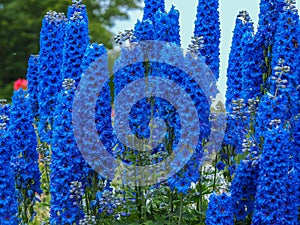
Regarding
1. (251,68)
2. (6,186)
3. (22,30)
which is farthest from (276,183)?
(22,30)

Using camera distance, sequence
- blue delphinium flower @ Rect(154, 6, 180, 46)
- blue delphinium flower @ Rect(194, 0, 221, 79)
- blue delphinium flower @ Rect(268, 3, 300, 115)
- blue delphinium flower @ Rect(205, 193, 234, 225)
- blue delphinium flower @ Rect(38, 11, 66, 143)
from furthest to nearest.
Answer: blue delphinium flower @ Rect(38, 11, 66, 143), blue delphinium flower @ Rect(194, 0, 221, 79), blue delphinium flower @ Rect(154, 6, 180, 46), blue delphinium flower @ Rect(268, 3, 300, 115), blue delphinium flower @ Rect(205, 193, 234, 225)

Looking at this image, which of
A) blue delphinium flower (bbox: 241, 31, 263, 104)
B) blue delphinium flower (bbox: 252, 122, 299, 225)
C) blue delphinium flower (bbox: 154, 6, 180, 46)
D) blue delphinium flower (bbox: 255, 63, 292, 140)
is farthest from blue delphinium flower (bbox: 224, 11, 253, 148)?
blue delphinium flower (bbox: 252, 122, 299, 225)

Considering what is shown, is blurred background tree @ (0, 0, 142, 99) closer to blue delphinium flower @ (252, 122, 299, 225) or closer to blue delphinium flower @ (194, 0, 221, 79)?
blue delphinium flower @ (194, 0, 221, 79)

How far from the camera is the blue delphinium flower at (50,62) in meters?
8.16

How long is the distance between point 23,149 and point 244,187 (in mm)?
2771

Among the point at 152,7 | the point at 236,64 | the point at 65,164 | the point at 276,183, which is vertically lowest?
the point at 276,183

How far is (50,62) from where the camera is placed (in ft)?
26.7

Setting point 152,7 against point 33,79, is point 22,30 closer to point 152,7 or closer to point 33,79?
point 33,79

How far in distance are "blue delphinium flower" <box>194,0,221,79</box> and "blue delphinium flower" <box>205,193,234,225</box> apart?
2.22m

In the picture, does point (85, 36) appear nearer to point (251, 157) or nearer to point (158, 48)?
point (158, 48)

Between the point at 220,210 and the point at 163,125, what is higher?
the point at 163,125

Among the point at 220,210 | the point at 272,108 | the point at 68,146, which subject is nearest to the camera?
the point at 220,210

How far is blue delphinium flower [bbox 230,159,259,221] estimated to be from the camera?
6.45 metres

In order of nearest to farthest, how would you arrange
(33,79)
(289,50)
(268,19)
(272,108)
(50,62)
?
(272,108) < (289,50) < (268,19) < (50,62) < (33,79)
